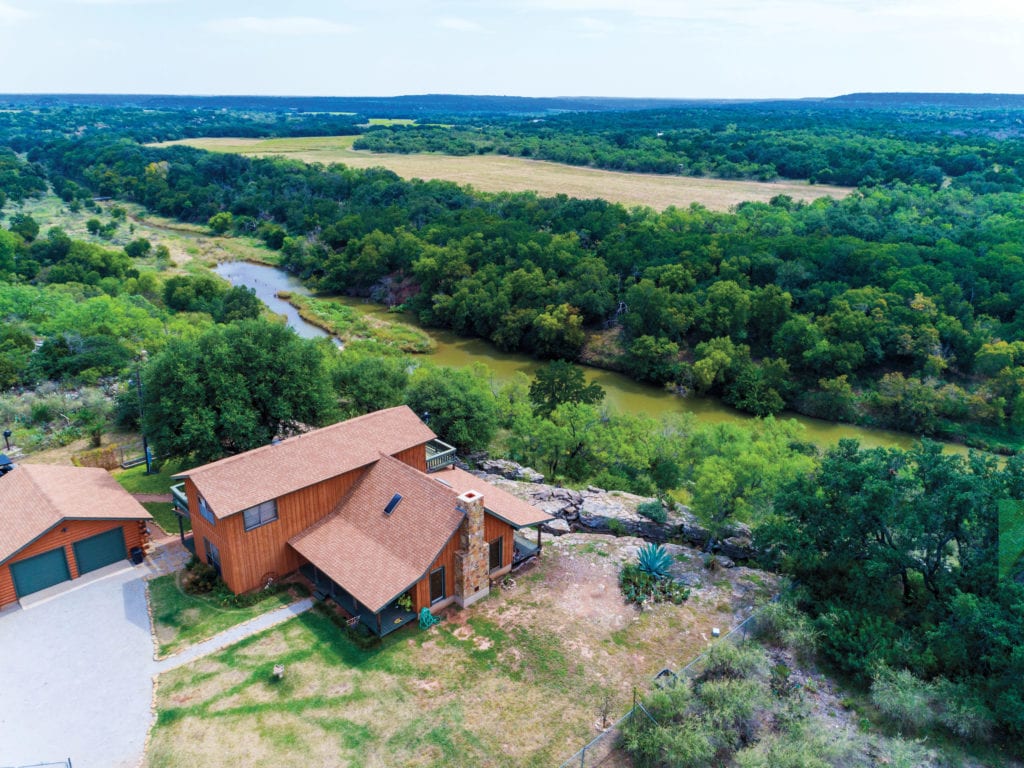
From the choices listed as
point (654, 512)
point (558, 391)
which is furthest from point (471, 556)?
point (558, 391)

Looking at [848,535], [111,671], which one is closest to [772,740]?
[848,535]

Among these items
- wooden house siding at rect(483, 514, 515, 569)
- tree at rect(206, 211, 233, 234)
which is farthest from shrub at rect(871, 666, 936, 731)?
tree at rect(206, 211, 233, 234)

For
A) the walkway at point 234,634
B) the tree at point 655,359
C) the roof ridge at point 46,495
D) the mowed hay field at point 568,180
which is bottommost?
the tree at point 655,359

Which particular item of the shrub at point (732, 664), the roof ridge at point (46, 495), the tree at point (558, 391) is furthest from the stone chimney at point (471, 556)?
the tree at point (558, 391)

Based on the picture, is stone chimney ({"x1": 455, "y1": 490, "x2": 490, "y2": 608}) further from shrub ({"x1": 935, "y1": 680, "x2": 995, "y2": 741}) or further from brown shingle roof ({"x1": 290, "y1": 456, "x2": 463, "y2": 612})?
shrub ({"x1": 935, "y1": 680, "x2": 995, "y2": 741})

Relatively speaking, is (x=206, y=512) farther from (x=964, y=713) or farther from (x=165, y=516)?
(x=964, y=713)

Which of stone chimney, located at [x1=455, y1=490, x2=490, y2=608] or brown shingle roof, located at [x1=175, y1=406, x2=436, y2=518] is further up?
brown shingle roof, located at [x1=175, y1=406, x2=436, y2=518]

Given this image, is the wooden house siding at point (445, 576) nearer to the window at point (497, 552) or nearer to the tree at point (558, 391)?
the window at point (497, 552)
